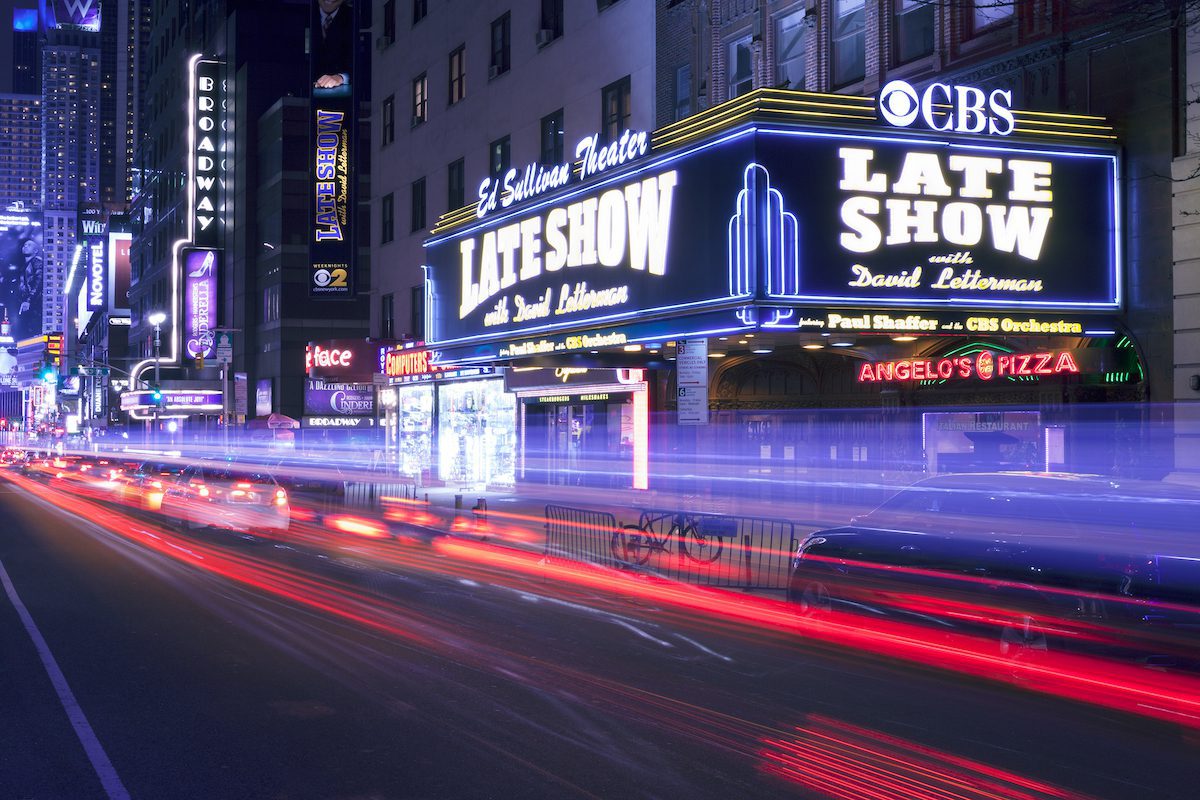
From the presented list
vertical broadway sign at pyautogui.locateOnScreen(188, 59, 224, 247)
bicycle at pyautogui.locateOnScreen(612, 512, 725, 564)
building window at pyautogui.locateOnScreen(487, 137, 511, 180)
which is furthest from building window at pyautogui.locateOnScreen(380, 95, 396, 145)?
vertical broadway sign at pyautogui.locateOnScreen(188, 59, 224, 247)

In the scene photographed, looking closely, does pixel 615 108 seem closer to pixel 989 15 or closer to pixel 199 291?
pixel 989 15

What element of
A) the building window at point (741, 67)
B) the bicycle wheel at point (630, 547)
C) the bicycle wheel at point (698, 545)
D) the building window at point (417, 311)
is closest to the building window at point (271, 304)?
the building window at point (417, 311)

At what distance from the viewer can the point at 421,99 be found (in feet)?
133

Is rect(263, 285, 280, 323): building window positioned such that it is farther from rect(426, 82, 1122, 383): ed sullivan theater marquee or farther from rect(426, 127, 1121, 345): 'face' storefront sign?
rect(426, 82, 1122, 383): ed sullivan theater marquee

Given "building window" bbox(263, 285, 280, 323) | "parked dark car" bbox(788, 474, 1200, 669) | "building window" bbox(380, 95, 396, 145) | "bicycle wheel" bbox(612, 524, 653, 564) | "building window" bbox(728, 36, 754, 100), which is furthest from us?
"building window" bbox(263, 285, 280, 323)

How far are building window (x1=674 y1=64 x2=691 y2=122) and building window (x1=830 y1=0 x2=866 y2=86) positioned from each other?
4.45 meters

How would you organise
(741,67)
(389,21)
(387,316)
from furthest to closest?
(389,21)
(387,316)
(741,67)

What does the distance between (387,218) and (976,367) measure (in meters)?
28.2

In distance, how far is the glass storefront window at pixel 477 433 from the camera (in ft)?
113

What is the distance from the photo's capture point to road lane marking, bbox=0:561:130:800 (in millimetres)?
7082

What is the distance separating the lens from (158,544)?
22422mm

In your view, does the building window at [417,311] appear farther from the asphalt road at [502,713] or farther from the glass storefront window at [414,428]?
the asphalt road at [502,713]

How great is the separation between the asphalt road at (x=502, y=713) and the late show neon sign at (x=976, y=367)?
7.27 m

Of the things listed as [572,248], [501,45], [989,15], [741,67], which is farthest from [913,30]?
[501,45]
